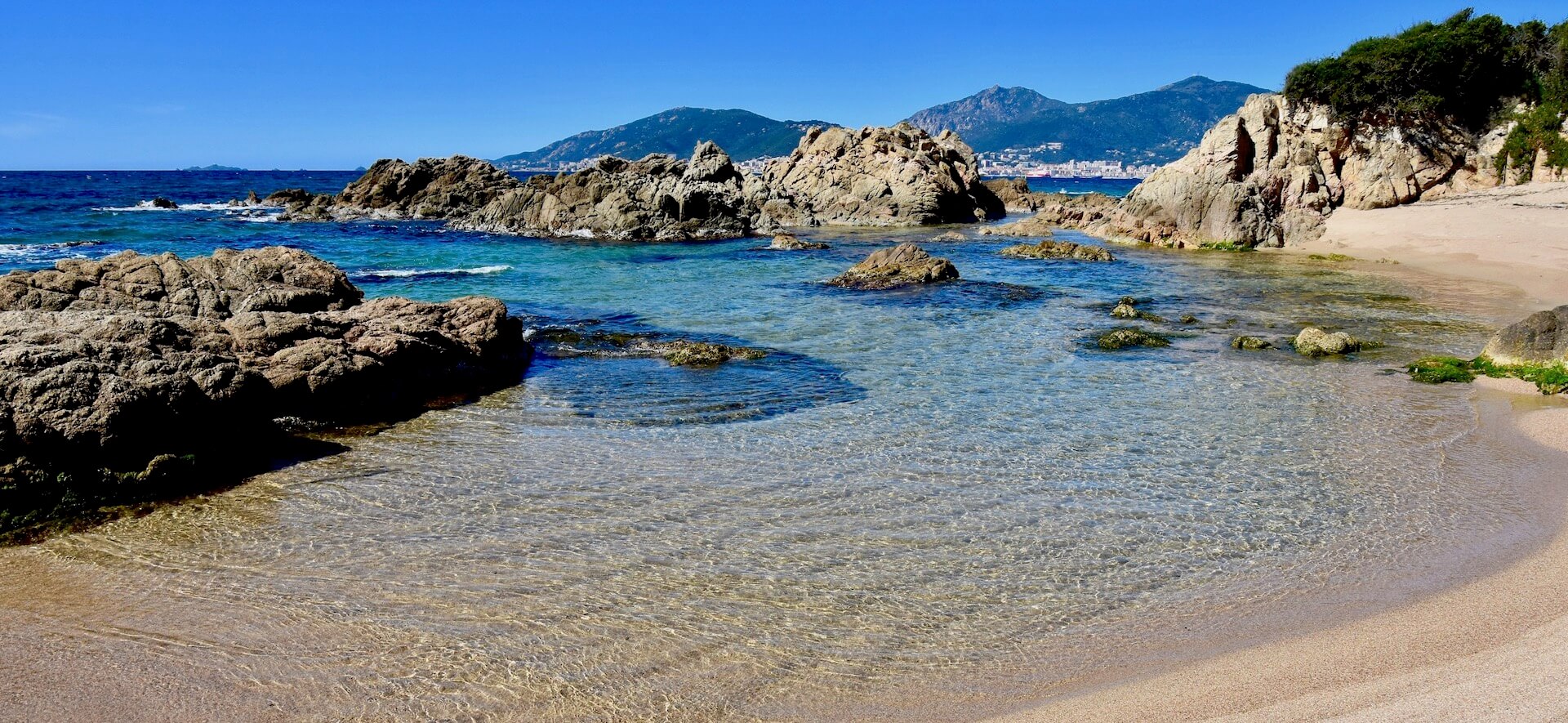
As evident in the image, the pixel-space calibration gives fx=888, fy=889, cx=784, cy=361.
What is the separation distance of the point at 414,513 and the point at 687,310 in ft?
43.4

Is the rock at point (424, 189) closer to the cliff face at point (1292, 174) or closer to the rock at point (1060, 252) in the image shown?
the rock at point (1060, 252)

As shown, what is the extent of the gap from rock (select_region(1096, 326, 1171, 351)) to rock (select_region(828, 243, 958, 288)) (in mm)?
8791

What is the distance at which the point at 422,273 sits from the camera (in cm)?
2958

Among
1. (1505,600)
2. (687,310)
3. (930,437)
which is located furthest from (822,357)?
(1505,600)

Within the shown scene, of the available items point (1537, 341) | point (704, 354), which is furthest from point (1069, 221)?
point (704, 354)

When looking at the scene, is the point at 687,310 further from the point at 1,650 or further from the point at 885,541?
the point at 1,650

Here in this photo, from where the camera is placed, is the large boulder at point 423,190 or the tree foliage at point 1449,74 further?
the large boulder at point 423,190

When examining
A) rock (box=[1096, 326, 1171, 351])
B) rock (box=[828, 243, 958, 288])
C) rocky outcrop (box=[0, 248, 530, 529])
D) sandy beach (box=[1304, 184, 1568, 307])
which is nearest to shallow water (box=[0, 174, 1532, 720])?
rock (box=[1096, 326, 1171, 351])

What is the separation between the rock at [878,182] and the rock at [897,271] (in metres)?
25.0

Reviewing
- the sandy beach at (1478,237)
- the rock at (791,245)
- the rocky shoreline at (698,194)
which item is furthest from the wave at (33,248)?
the sandy beach at (1478,237)

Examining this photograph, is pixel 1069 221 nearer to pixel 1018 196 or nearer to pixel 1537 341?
pixel 1018 196

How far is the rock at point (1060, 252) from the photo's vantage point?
3152 cm

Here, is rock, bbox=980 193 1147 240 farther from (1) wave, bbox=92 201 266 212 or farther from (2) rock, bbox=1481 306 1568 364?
(1) wave, bbox=92 201 266 212

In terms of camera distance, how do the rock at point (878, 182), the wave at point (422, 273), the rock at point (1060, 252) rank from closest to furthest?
the wave at point (422, 273) → the rock at point (1060, 252) → the rock at point (878, 182)
